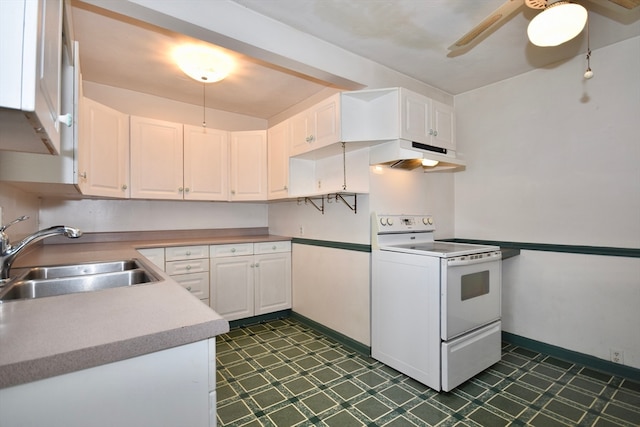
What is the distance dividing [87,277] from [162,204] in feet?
6.68

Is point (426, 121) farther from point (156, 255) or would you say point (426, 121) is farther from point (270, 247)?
point (156, 255)

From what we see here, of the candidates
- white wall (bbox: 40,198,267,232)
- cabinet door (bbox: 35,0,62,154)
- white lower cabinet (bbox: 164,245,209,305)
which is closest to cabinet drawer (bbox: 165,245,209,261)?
white lower cabinet (bbox: 164,245,209,305)

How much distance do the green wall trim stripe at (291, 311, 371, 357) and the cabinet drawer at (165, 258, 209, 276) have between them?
1.15m

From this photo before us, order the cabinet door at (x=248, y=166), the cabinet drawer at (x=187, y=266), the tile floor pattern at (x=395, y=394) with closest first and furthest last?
1. the tile floor pattern at (x=395, y=394)
2. the cabinet drawer at (x=187, y=266)
3. the cabinet door at (x=248, y=166)

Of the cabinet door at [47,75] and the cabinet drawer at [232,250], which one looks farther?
the cabinet drawer at [232,250]

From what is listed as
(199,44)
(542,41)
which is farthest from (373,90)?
(199,44)

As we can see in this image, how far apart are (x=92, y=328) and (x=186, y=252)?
2.27 meters

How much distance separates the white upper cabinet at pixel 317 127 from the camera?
2449 mm

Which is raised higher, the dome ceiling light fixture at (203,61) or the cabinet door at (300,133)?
the dome ceiling light fixture at (203,61)

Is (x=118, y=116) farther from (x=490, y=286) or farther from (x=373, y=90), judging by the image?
(x=490, y=286)

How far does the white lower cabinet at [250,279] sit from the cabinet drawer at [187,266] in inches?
3.4

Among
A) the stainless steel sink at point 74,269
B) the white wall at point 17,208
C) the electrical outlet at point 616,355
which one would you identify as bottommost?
the electrical outlet at point 616,355

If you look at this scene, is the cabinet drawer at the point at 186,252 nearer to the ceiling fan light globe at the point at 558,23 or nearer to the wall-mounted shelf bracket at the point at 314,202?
the wall-mounted shelf bracket at the point at 314,202

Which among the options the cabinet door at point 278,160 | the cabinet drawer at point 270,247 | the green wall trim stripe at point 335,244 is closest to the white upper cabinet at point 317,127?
the cabinet door at point 278,160
